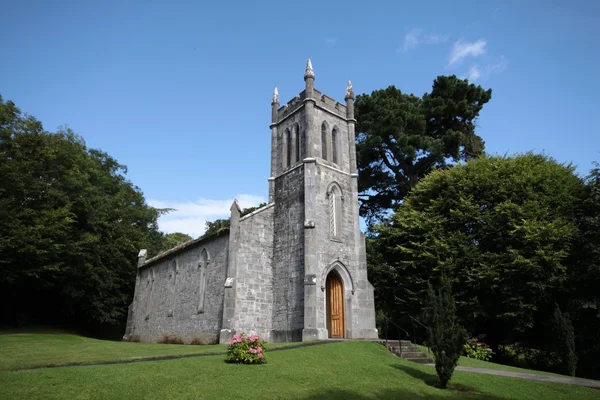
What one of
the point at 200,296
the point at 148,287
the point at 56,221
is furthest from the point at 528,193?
the point at 56,221

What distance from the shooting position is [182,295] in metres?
23.9

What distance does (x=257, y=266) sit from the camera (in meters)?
20.1

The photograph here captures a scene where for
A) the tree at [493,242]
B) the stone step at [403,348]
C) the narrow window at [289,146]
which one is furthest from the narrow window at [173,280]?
the stone step at [403,348]

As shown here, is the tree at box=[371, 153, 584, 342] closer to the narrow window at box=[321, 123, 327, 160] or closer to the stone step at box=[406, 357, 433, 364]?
the stone step at box=[406, 357, 433, 364]

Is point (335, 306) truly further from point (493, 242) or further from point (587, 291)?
point (587, 291)

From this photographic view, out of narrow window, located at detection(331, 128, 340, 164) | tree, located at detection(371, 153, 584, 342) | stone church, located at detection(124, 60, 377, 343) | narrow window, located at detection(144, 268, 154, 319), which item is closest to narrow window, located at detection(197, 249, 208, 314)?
stone church, located at detection(124, 60, 377, 343)

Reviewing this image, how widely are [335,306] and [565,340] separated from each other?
998cm

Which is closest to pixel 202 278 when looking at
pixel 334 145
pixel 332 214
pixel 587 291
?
pixel 332 214

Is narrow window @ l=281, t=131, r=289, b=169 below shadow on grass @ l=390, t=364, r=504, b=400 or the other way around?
the other way around

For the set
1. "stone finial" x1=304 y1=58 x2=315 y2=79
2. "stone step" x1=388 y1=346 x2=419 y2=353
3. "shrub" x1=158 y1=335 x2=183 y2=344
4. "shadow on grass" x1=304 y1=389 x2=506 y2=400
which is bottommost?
"shadow on grass" x1=304 y1=389 x2=506 y2=400

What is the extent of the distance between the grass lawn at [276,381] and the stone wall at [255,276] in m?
5.59

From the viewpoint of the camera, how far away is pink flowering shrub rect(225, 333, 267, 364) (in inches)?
461

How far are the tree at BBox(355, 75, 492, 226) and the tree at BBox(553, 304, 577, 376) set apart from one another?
1587 cm

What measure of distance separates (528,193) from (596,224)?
3332 mm
